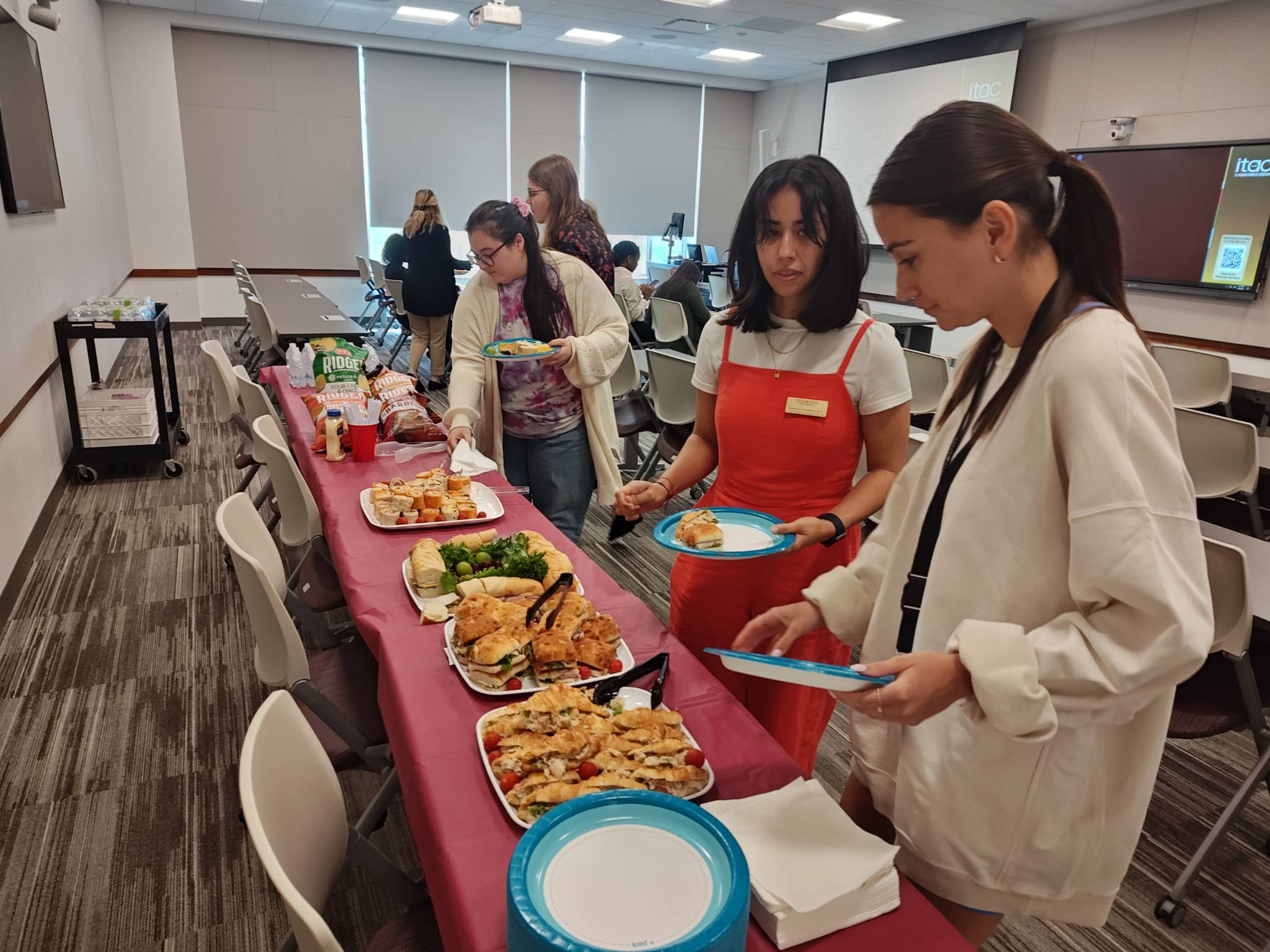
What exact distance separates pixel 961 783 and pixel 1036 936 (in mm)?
1213

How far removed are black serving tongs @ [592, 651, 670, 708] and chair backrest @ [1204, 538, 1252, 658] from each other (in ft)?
4.03

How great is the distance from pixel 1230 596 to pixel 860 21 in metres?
7.23

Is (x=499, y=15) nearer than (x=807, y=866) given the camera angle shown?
No

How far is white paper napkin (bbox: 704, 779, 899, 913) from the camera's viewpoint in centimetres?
80

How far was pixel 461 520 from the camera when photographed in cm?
189

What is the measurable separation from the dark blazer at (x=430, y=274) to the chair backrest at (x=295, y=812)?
5.48 meters

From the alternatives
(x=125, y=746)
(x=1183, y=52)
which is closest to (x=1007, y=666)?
(x=125, y=746)

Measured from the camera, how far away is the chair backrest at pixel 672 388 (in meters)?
3.91

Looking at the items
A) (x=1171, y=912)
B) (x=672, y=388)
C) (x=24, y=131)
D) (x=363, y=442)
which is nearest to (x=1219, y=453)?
(x=1171, y=912)

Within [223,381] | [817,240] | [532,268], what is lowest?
[223,381]

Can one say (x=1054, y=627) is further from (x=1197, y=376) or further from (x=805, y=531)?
(x=1197, y=376)

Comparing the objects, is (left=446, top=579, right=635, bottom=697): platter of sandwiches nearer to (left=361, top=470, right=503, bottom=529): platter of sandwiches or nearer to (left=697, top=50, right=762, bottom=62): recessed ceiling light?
(left=361, top=470, right=503, bottom=529): platter of sandwiches

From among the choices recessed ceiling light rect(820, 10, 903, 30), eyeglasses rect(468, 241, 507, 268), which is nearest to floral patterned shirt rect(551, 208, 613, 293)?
eyeglasses rect(468, 241, 507, 268)

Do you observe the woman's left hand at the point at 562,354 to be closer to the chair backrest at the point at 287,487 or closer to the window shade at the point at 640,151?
the chair backrest at the point at 287,487
